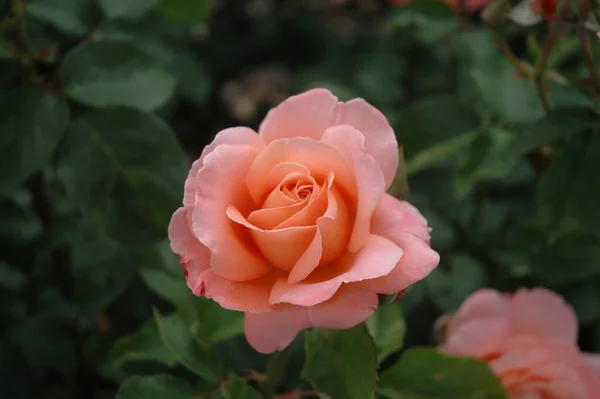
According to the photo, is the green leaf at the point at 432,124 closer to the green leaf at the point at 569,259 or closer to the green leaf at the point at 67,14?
the green leaf at the point at 569,259

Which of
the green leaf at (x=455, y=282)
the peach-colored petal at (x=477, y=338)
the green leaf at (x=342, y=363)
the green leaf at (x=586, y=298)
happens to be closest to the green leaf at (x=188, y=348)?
the green leaf at (x=342, y=363)

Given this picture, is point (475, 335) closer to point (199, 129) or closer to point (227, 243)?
point (227, 243)

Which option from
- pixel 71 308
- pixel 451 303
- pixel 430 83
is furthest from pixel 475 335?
pixel 430 83

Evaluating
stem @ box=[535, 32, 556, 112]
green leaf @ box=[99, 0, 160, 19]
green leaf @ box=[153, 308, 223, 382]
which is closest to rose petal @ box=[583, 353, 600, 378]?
stem @ box=[535, 32, 556, 112]

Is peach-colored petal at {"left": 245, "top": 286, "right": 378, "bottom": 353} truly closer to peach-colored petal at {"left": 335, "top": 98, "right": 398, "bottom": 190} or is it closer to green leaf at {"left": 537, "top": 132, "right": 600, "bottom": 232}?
peach-colored petal at {"left": 335, "top": 98, "right": 398, "bottom": 190}

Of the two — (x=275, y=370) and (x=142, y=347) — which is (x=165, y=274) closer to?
(x=142, y=347)

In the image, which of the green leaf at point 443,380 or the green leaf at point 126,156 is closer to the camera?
the green leaf at point 443,380

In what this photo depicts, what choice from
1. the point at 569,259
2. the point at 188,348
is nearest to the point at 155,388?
the point at 188,348
